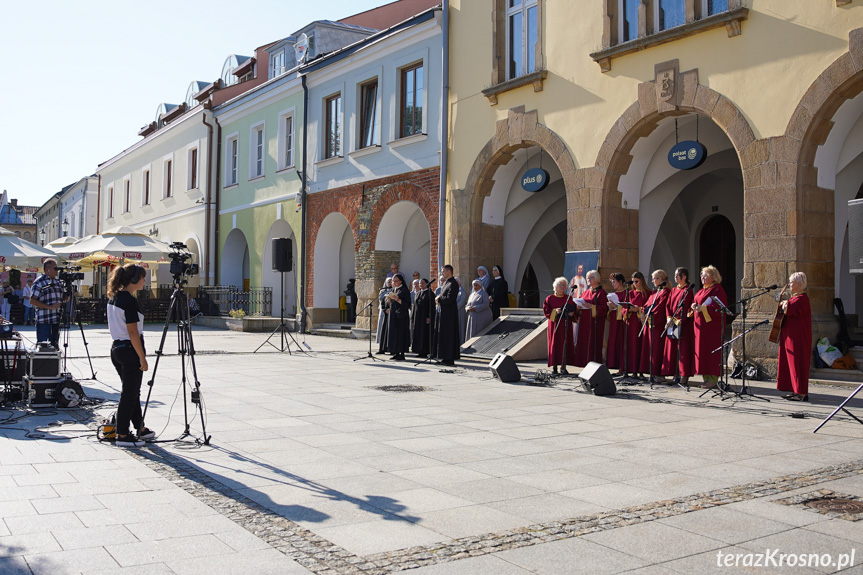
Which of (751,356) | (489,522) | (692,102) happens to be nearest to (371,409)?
(489,522)

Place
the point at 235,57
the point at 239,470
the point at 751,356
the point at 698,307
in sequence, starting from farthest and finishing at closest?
the point at 235,57, the point at 751,356, the point at 698,307, the point at 239,470

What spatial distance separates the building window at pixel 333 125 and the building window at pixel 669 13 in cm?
1127

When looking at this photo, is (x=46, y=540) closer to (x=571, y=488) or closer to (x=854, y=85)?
(x=571, y=488)

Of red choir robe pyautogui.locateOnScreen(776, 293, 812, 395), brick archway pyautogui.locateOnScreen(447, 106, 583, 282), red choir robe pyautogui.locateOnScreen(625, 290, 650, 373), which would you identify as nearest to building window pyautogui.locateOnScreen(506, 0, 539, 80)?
brick archway pyautogui.locateOnScreen(447, 106, 583, 282)

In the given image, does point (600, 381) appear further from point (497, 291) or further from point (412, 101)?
point (412, 101)

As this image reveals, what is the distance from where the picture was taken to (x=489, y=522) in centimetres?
478

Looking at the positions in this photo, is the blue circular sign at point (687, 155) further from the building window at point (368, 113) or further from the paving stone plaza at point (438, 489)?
the building window at point (368, 113)

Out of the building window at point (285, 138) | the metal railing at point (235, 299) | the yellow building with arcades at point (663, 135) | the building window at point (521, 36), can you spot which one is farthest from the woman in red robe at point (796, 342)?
the metal railing at point (235, 299)

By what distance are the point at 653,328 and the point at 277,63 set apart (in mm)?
22814

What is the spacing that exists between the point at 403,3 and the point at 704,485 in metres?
25.8

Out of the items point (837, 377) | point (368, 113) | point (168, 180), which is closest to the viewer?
point (837, 377)

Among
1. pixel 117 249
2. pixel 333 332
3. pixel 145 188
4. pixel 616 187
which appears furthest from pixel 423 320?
pixel 145 188

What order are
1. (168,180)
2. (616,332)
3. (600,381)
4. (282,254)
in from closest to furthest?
(600,381), (616,332), (282,254), (168,180)

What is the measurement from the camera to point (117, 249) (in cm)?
2712
